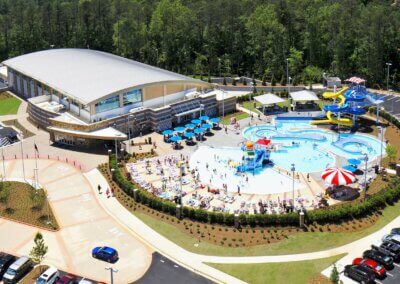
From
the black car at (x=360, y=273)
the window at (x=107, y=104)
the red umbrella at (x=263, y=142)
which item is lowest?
the black car at (x=360, y=273)

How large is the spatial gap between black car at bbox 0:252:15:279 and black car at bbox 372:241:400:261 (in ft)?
123

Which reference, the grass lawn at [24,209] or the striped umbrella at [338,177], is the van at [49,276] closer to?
the grass lawn at [24,209]

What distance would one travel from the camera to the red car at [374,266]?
5141 centimetres

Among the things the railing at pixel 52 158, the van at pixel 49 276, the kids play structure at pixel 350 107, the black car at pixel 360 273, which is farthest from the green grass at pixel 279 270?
the kids play structure at pixel 350 107

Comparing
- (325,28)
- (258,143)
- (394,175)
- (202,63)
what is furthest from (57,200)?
(325,28)

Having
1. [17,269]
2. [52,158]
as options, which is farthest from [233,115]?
[17,269]

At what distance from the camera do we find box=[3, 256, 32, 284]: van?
52469 millimetres

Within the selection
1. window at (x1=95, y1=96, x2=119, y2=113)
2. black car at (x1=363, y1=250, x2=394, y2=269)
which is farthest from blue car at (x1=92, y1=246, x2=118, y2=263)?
window at (x1=95, y1=96, x2=119, y2=113)

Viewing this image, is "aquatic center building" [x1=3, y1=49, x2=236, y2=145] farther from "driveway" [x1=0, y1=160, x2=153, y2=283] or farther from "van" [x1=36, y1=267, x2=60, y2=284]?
"van" [x1=36, y1=267, x2=60, y2=284]

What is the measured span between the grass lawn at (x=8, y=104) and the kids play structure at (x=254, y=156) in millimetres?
52484

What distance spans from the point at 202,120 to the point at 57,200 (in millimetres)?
33299

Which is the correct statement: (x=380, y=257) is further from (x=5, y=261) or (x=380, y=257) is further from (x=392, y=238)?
(x=5, y=261)

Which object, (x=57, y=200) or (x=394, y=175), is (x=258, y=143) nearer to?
(x=394, y=175)

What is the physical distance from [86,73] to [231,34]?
154ft
